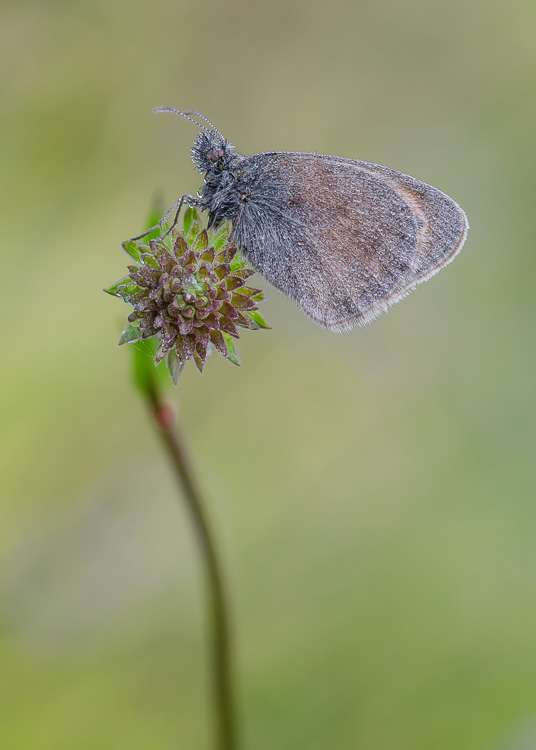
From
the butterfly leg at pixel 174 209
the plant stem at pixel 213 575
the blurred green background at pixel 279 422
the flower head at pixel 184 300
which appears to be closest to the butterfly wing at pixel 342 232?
the butterfly leg at pixel 174 209

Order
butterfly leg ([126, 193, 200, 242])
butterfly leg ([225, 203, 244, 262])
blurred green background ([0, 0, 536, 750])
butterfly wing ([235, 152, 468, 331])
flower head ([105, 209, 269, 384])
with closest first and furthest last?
flower head ([105, 209, 269, 384])
butterfly leg ([126, 193, 200, 242])
butterfly leg ([225, 203, 244, 262])
butterfly wing ([235, 152, 468, 331])
blurred green background ([0, 0, 536, 750])

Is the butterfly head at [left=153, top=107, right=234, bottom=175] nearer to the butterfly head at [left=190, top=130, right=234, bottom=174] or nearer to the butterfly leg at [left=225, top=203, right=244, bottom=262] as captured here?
the butterfly head at [left=190, top=130, right=234, bottom=174]

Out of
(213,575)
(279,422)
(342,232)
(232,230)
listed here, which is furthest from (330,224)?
(279,422)

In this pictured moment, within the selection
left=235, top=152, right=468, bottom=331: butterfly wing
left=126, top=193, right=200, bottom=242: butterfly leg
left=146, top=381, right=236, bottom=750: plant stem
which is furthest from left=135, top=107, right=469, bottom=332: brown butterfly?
left=146, top=381, right=236, bottom=750: plant stem

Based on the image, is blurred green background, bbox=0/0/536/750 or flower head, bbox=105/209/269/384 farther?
blurred green background, bbox=0/0/536/750

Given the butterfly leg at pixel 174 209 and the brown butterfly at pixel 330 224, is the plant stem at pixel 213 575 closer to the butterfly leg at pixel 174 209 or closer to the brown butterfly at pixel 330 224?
the butterfly leg at pixel 174 209

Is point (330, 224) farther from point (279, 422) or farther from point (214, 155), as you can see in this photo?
point (279, 422)
